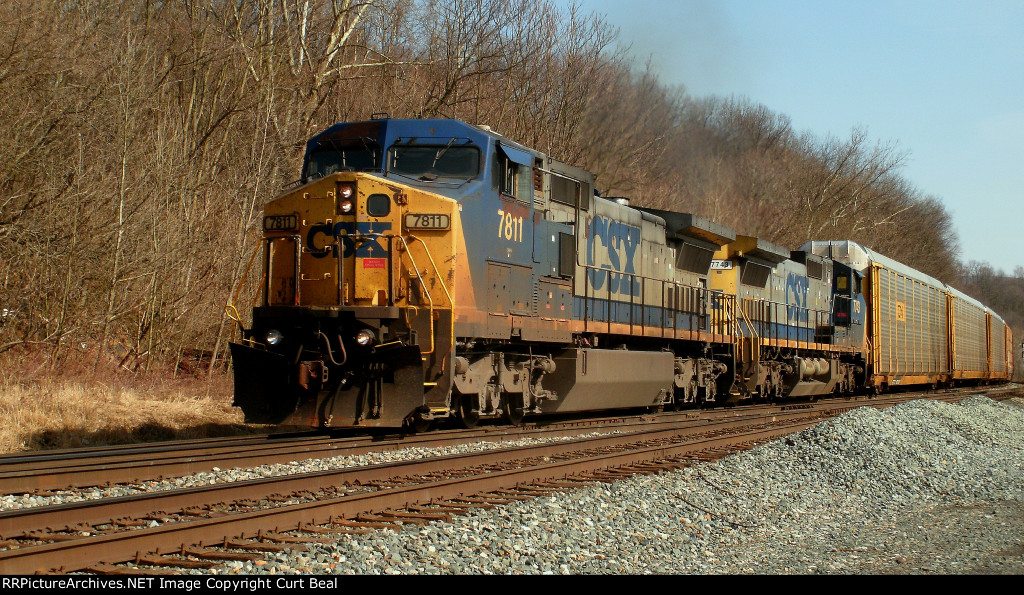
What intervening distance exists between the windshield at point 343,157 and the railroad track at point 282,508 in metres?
3.61

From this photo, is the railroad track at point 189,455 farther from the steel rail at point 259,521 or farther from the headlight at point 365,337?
the steel rail at point 259,521

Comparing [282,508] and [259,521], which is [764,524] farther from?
[259,521]

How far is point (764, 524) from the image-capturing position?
6695mm

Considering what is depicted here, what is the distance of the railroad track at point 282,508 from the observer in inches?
179

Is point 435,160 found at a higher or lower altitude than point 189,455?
higher

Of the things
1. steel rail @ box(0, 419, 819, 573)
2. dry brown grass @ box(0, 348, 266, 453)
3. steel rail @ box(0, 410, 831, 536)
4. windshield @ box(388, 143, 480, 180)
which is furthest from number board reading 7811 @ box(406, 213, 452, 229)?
dry brown grass @ box(0, 348, 266, 453)

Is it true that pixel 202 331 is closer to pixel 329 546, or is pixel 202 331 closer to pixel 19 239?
pixel 19 239

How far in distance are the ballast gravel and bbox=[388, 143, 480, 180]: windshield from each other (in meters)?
3.92

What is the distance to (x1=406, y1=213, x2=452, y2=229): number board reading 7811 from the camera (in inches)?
364

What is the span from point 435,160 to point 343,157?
1069mm

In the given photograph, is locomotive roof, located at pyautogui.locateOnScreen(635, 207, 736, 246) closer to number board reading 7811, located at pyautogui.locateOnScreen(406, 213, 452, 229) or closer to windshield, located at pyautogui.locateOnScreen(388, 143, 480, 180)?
windshield, located at pyautogui.locateOnScreen(388, 143, 480, 180)

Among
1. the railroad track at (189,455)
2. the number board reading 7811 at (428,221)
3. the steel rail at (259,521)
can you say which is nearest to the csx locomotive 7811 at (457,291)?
the number board reading 7811 at (428,221)

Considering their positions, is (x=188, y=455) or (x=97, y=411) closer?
(x=188, y=455)

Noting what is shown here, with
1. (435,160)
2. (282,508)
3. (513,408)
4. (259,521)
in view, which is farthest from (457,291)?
(259,521)
